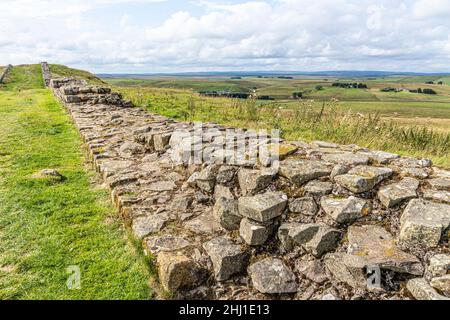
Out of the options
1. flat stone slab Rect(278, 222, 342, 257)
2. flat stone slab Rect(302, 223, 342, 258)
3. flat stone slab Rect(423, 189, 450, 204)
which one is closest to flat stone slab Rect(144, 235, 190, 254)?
flat stone slab Rect(278, 222, 342, 257)

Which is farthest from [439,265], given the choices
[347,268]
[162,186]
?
[162,186]

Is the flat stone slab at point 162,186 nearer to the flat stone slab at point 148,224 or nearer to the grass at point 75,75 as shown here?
the flat stone slab at point 148,224

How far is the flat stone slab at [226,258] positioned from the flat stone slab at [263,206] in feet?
1.25

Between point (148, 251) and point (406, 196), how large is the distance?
272 cm

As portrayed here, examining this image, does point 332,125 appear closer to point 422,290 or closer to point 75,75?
point 422,290

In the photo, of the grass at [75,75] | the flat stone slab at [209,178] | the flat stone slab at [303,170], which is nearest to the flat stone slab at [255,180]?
the flat stone slab at [303,170]

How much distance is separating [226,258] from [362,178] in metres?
1.65

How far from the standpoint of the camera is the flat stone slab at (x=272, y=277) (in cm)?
322

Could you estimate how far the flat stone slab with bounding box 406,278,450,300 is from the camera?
2.63m

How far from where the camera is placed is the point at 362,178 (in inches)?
146

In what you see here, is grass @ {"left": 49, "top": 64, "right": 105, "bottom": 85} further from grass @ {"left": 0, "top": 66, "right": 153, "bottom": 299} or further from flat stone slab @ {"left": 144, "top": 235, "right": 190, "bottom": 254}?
flat stone slab @ {"left": 144, "top": 235, "right": 190, "bottom": 254}

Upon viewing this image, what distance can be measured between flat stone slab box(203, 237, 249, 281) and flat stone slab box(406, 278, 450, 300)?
1.51 metres
